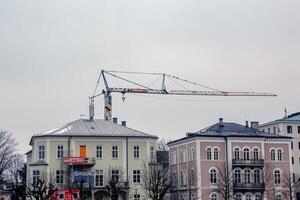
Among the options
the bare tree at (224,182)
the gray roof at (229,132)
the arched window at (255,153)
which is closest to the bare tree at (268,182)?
the arched window at (255,153)

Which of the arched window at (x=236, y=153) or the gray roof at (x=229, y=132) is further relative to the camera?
the gray roof at (x=229, y=132)

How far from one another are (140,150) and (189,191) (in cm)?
843

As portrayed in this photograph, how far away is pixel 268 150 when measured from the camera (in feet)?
300

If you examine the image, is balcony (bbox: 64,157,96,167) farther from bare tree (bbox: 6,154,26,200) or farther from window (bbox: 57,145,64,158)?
bare tree (bbox: 6,154,26,200)

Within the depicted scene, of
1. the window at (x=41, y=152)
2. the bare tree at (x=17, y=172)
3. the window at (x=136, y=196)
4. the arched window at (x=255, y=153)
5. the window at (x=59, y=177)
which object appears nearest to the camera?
the window at (x=59, y=177)

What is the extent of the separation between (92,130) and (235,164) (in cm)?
1937

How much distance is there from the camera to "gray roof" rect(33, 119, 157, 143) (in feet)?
280

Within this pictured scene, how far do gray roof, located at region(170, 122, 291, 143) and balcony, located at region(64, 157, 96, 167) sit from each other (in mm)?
14635

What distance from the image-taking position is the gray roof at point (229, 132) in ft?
295

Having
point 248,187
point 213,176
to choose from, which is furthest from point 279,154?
point 213,176

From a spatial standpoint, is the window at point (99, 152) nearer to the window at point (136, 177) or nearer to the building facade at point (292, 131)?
the window at point (136, 177)

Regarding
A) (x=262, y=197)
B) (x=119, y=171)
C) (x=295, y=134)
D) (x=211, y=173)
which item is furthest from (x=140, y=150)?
(x=295, y=134)

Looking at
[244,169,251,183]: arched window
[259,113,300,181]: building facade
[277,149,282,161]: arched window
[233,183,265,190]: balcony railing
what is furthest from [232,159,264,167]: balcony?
[259,113,300,181]: building facade

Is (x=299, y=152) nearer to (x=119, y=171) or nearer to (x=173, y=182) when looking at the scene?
(x=173, y=182)
